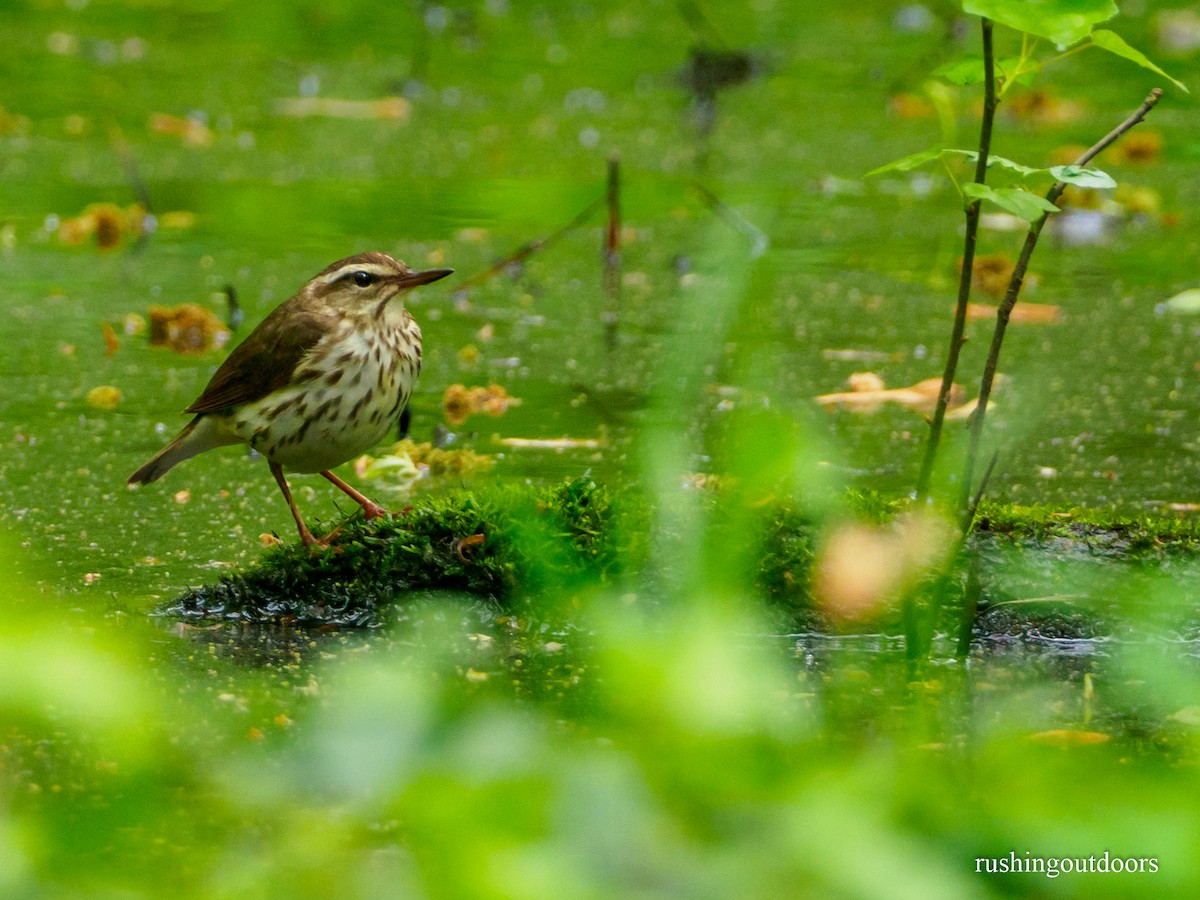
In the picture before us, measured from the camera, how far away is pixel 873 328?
19.6 ft

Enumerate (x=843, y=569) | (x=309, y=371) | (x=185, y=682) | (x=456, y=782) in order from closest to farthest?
(x=456, y=782)
(x=185, y=682)
(x=843, y=569)
(x=309, y=371)

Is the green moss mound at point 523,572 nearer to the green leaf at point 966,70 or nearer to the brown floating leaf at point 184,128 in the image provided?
the green leaf at point 966,70

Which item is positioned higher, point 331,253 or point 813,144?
point 813,144

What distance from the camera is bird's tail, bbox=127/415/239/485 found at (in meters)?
4.07

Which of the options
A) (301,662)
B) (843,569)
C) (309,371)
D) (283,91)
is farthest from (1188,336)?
(283,91)

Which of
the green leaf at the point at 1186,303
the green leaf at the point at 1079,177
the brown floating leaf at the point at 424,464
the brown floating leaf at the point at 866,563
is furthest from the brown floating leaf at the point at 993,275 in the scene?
the green leaf at the point at 1079,177

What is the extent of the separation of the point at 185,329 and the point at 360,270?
1939 mm

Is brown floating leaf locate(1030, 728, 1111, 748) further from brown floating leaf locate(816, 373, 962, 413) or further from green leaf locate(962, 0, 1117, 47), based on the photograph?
brown floating leaf locate(816, 373, 962, 413)

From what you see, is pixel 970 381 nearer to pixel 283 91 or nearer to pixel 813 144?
pixel 813 144

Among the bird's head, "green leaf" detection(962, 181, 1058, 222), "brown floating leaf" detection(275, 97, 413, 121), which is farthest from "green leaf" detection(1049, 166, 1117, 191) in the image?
"brown floating leaf" detection(275, 97, 413, 121)

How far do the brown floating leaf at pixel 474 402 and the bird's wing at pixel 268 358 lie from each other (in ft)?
3.70

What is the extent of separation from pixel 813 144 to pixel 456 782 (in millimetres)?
8201

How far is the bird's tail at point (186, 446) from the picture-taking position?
4070 millimetres

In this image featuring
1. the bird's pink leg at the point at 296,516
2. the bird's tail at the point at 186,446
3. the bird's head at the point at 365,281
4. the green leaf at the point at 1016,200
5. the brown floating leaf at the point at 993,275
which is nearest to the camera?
the green leaf at the point at 1016,200
